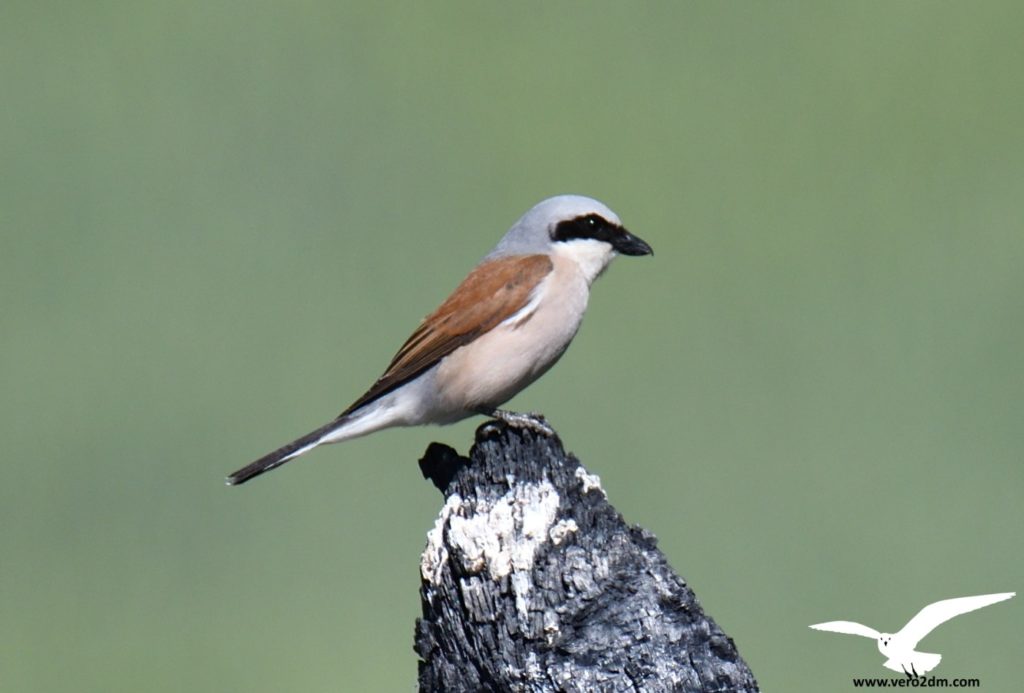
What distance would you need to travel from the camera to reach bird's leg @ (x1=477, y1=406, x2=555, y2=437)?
2.83 m

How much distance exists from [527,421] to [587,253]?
1.14 m

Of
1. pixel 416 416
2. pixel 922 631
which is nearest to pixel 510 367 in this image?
pixel 416 416

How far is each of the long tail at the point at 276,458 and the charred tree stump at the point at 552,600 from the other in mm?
1369

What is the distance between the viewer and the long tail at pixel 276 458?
3.60 meters

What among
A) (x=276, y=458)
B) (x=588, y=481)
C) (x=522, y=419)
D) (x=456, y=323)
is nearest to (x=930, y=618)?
(x=588, y=481)

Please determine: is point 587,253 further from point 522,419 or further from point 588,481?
point 588,481

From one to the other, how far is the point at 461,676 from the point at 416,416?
1.79 meters

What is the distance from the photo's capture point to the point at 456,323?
151 inches

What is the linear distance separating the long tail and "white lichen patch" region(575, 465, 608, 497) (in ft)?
4.86

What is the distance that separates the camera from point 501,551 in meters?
2.12

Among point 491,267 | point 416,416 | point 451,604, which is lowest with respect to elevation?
point 451,604

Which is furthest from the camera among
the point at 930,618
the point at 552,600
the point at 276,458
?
the point at 276,458

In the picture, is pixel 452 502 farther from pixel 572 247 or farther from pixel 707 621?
pixel 572 247

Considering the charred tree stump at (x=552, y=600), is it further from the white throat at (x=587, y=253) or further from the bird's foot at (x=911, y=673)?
the white throat at (x=587, y=253)
